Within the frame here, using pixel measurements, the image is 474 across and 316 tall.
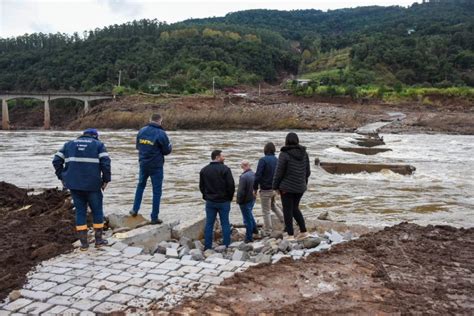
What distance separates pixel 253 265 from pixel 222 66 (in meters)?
90.6

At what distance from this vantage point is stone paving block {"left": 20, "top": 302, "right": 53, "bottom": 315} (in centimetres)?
462

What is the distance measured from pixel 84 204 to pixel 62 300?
226cm

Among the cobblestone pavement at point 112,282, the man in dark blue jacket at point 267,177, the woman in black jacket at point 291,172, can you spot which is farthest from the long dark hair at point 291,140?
the cobblestone pavement at point 112,282

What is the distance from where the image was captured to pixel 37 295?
16.5 feet

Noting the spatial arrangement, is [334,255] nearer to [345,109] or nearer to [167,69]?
[345,109]

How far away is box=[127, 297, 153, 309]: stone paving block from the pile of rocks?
1464 millimetres

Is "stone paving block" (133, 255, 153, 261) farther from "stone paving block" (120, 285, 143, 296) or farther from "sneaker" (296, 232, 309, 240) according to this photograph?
"sneaker" (296, 232, 309, 240)

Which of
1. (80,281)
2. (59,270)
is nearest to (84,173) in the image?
(59,270)

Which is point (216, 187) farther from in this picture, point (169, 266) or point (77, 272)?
point (77, 272)

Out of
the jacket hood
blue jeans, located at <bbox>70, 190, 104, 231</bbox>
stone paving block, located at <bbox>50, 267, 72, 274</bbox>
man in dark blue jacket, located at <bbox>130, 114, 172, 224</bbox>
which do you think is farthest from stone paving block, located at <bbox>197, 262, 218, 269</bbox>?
the jacket hood

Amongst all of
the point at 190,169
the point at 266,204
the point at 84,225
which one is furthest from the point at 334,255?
the point at 190,169

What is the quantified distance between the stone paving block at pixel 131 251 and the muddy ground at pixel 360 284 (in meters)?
1.72

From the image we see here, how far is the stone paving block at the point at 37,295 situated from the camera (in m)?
4.95

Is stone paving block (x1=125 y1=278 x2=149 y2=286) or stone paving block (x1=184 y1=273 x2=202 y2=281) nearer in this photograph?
stone paving block (x1=125 y1=278 x2=149 y2=286)
